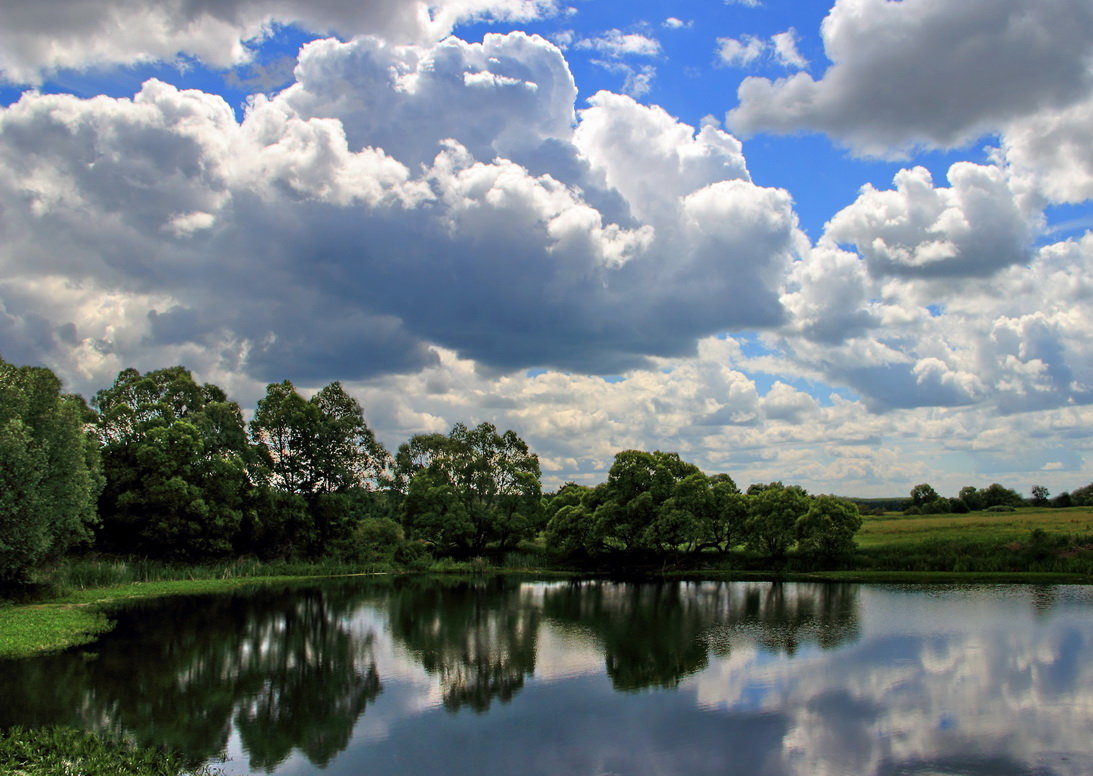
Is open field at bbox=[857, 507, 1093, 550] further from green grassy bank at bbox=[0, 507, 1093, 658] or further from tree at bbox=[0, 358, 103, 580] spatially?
tree at bbox=[0, 358, 103, 580]

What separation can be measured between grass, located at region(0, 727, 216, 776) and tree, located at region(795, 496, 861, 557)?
49.7m

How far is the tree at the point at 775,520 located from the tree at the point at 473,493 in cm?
2320

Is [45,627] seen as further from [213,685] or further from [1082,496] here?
[1082,496]

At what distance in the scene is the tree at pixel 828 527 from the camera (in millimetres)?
56375

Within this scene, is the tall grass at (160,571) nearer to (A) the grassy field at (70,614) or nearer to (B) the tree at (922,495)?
(A) the grassy field at (70,614)

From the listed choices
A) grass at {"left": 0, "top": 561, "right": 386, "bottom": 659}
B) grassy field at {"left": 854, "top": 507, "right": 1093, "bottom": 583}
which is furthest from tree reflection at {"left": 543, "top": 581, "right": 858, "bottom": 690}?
grass at {"left": 0, "top": 561, "right": 386, "bottom": 659}

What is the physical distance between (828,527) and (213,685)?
4630 cm

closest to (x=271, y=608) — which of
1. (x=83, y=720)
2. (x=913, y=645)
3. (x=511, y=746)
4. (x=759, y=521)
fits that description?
(x=83, y=720)

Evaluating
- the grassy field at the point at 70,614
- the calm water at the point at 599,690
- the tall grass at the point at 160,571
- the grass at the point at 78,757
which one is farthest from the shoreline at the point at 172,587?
the grass at the point at 78,757

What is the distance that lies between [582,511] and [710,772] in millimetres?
53920

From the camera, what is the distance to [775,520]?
195ft

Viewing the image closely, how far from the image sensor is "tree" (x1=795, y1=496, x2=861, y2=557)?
56.4m

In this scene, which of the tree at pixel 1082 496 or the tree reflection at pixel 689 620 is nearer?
the tree reflection at pixel 689 620

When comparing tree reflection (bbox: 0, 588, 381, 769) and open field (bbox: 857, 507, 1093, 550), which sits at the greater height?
open field (bbox: 857, 507, 1093, 550)
